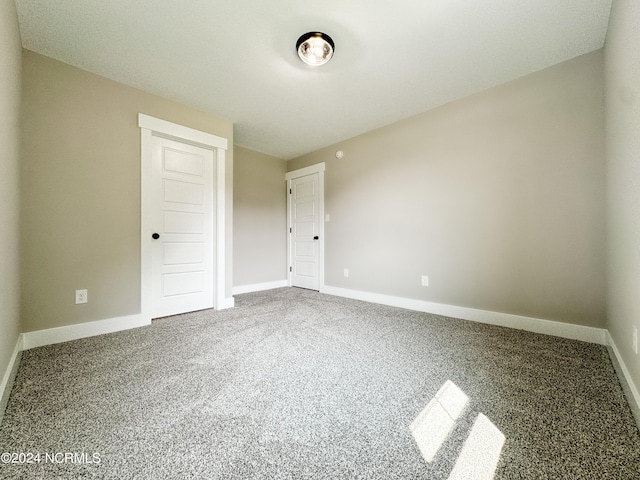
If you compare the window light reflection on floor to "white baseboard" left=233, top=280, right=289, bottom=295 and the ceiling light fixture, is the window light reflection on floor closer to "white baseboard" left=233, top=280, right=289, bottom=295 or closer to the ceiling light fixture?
the ceiling light fixture

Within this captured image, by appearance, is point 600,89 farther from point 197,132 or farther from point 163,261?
point 163,261

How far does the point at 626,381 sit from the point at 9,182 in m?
3.86

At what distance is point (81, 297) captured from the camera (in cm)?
221

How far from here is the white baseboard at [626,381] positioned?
1163 mm

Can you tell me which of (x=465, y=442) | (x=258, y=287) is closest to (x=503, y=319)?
(x=465, y=442)

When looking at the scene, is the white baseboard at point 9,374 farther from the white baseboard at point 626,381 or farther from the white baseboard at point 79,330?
the white baseboard at point 626,381

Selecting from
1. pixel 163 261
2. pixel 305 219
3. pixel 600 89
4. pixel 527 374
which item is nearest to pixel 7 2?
pixel 163 261

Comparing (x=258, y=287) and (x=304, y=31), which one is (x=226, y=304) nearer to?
(x=258, y=287)

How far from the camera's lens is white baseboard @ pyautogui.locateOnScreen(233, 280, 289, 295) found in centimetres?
406

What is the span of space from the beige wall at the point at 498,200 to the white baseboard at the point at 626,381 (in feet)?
1.28

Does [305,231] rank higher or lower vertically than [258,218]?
lower

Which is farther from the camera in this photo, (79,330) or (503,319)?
(503,319)

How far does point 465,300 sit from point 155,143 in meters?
3.83

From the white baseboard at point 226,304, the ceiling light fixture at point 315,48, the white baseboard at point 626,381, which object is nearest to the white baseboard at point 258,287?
the white baseboard at point 226,304
